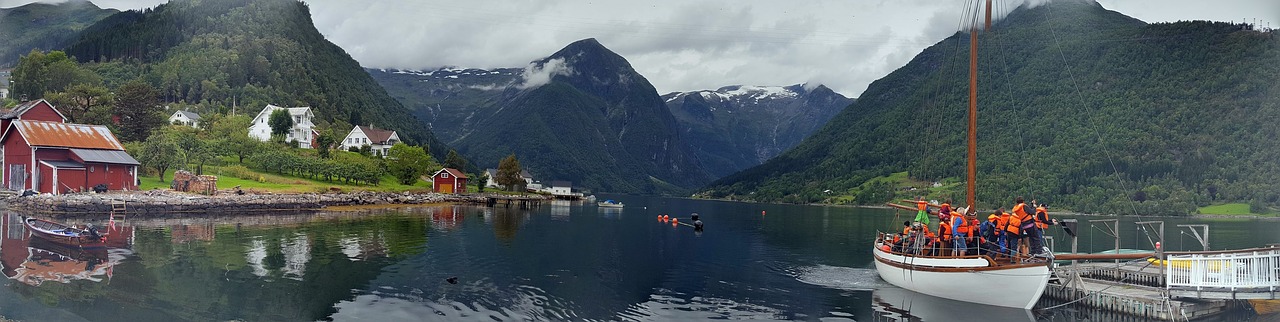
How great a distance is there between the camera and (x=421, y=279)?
115 ft

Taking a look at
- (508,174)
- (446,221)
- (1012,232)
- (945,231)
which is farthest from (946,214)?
(508,174)

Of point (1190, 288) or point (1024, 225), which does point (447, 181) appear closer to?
point (1024, 225)

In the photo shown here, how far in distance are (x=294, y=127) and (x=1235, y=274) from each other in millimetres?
130401

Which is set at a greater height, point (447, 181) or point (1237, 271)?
point (447, 181)

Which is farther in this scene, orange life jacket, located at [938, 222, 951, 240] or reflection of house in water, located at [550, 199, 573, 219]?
reflection of house in water, located at [550, 199, 573, 219]

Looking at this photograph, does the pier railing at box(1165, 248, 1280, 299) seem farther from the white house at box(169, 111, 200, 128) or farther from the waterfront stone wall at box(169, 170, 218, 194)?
the white house at box(169, 111, 200, 128)

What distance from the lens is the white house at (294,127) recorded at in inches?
4870

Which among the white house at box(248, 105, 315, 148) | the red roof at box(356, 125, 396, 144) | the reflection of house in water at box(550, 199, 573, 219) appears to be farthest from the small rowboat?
the red roof at box(356, 125, 396, 144)

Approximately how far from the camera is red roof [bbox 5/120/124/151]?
70.2 meters

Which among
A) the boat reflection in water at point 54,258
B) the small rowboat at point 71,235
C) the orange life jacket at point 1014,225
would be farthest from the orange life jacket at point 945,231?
the small rowboat at point 71,235

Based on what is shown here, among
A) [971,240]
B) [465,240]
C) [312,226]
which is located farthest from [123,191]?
[971,240]

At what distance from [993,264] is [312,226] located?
51765mm

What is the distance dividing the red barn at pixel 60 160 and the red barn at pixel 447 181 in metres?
57.6

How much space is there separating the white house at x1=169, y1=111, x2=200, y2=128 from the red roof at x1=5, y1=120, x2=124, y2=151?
4363cm
